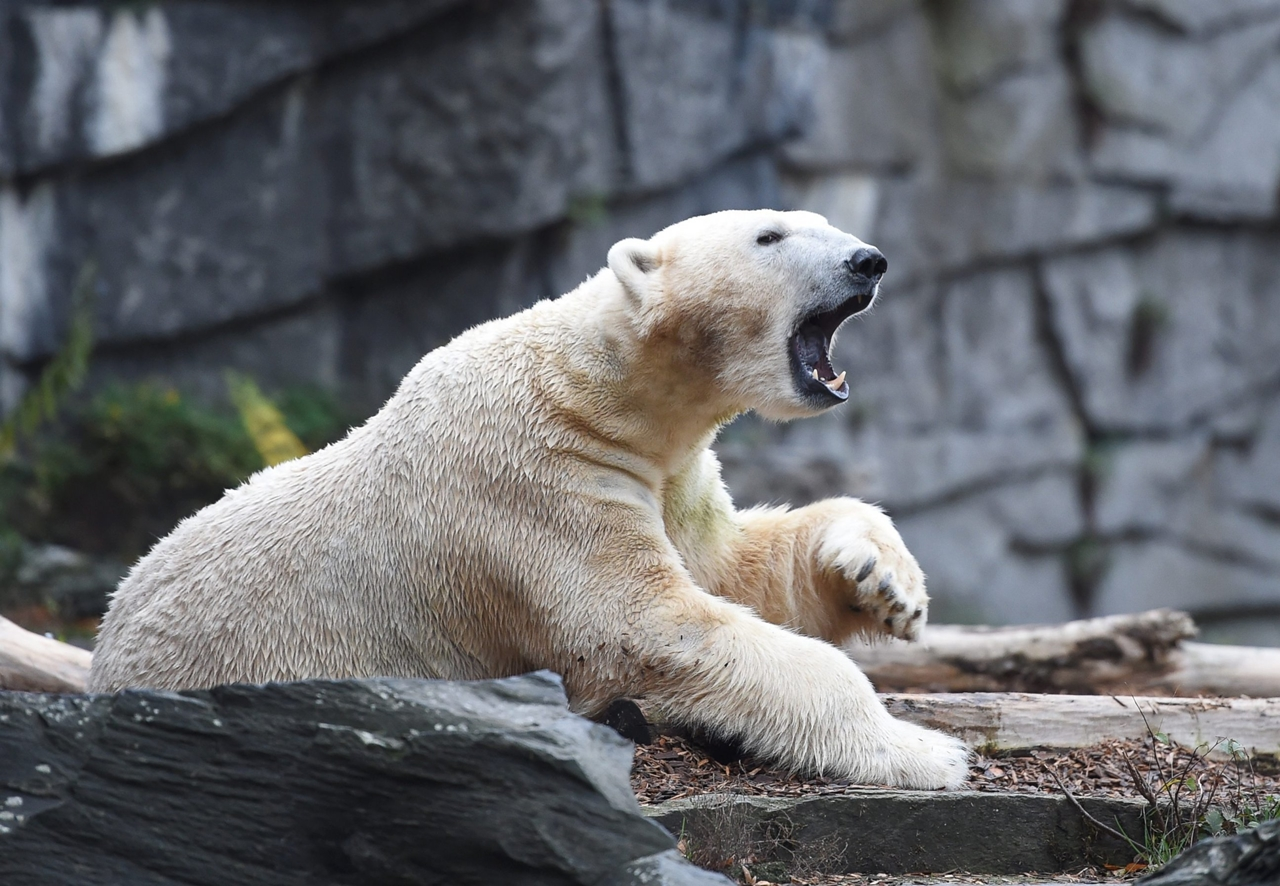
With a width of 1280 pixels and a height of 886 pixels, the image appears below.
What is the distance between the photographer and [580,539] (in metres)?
3.71

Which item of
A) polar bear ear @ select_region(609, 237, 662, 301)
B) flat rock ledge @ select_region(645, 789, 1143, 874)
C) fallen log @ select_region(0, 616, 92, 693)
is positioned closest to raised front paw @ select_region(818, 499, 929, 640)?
flat rock ledge @ select_region(645, 789, 1143, 874)

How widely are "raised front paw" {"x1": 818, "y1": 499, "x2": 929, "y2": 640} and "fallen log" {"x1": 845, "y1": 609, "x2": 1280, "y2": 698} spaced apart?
0.75 m

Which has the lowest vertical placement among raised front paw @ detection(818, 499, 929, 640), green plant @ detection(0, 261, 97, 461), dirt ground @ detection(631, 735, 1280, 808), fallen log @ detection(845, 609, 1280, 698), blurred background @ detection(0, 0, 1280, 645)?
dirt ground @ detection(631, 735, 1280, 808)

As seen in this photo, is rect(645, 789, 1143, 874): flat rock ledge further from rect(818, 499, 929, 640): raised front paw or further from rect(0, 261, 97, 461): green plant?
rect(0, 261, 97, 461): green plant

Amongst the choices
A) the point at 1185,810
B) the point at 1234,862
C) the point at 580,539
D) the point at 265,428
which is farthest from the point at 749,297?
the point at 265,428

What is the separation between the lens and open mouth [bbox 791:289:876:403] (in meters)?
4.01

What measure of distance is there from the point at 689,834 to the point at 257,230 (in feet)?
22.8

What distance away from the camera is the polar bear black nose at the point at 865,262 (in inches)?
155

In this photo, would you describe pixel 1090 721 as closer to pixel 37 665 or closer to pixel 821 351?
pixel 821 351

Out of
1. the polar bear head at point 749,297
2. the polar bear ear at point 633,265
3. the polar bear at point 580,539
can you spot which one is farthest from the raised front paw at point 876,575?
the polar bear ear at point 633,265

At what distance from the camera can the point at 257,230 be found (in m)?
9.16

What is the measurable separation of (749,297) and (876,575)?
895mm

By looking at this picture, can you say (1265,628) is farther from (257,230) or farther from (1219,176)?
(257,230)

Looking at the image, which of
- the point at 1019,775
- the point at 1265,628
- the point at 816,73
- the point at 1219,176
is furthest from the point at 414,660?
the point at 1265,628
